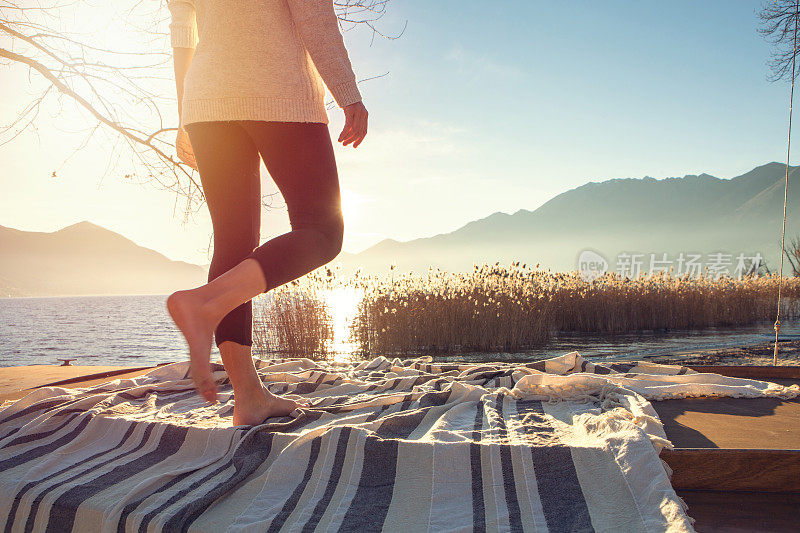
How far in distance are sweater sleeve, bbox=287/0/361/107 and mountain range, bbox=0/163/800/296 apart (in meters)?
108

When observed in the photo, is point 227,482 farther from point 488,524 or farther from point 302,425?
point 488,524

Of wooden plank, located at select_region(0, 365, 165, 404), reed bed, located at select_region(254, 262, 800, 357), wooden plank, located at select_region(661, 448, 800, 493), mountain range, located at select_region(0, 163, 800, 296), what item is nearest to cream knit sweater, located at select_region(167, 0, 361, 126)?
wooden plank, located at select_region(661, 448, 800, 493)

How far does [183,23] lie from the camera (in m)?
1.35

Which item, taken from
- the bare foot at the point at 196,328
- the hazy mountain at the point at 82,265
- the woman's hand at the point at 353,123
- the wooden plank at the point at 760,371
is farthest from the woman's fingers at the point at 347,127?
the hazy mountain at the point at 82,265

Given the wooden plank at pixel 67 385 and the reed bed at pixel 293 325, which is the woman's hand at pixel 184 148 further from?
the reed bed at pixel 293 325

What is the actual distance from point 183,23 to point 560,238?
17601 cm

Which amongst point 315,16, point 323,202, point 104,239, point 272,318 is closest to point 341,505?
point 323,202

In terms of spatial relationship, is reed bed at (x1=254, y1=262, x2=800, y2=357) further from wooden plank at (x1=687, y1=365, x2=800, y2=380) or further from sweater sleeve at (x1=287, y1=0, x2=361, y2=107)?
sweater sleeve at (x1=287, y1=0, x2=361, y2=107)

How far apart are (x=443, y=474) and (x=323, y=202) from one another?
657mm

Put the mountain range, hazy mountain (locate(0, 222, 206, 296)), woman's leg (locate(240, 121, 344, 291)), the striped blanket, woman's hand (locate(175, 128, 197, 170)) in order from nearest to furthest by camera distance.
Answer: the striped blanket → woman's leg (locate(240, 121, 344, 291)) → woman's hand (locate(175, 128, 197, 170)) → hazy mountain (locate(0, 222, 206, 296)) → the mountain range

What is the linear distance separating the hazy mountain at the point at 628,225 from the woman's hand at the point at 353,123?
125 meters

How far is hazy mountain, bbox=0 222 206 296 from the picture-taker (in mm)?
106562

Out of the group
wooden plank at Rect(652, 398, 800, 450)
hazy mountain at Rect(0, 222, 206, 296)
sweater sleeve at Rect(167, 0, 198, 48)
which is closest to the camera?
wooden plank at Rect(652, 398, 800, 450)

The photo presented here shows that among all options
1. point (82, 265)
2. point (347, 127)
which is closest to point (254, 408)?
point (347, 127)
